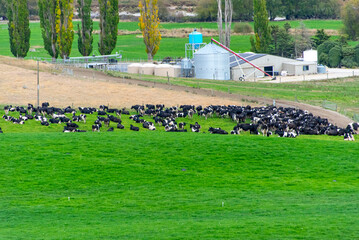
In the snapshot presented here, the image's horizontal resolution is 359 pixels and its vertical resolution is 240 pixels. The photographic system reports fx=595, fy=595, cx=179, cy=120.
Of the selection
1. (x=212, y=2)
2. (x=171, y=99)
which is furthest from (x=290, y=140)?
(x=212, y=2)

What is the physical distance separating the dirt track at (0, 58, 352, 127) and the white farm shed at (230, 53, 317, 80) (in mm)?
22574

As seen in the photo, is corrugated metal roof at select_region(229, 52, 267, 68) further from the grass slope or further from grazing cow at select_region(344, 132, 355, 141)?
the grass slope

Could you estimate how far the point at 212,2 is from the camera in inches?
7589

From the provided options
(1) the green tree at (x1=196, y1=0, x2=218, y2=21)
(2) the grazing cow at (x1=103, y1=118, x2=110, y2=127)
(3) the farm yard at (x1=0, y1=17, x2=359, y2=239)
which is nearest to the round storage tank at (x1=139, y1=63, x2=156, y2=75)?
A: (3) the farm yard at (x1=0, y1=17, x2=359, y2=239)

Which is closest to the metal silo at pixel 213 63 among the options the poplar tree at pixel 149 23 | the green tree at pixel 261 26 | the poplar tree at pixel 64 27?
the poplar tree at pixel 149 23

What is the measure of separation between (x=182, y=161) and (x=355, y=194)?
966 centimetres

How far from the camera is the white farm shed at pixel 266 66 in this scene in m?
98.4

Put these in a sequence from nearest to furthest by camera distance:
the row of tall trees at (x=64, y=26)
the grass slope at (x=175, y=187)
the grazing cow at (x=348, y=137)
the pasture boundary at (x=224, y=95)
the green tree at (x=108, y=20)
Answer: the grass slope at (x=175, y=187), the grazing cow at (x=348, y=137), the pasture boundary at (x=224, y=95), the row of tall trees at (x=64, y=26), the green tree at (x=108, y=20)

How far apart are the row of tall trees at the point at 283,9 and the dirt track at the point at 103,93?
4418 inches

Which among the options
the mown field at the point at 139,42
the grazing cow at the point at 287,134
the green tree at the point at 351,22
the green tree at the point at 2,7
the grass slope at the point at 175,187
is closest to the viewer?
the grass slope at the point at 175,187

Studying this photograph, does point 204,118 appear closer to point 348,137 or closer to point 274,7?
point 348,137

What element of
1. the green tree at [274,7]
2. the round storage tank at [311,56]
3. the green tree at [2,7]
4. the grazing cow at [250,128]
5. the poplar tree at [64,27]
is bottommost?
the grazing cow at [250,128]

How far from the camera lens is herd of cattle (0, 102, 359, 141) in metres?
46.9

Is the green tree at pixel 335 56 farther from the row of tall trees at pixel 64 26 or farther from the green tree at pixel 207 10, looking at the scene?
the green tree at pixel 207 10
